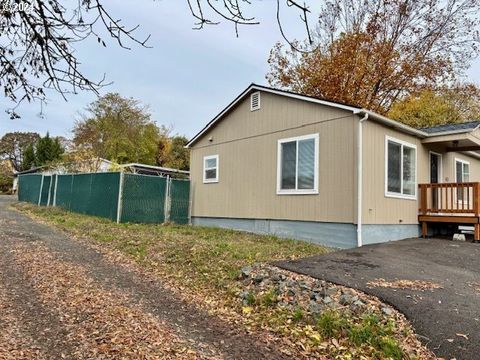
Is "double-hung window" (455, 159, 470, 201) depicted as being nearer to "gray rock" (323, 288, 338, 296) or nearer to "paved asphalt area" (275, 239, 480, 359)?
"paved asphalt area" (275, 239, 480, 359)

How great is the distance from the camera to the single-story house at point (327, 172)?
9031mm

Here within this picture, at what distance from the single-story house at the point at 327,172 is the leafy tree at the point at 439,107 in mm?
7857

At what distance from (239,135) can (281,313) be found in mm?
8196

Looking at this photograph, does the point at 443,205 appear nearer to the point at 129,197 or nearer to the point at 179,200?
the point at 179,200

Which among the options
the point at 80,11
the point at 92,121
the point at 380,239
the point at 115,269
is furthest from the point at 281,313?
the point at 92,121

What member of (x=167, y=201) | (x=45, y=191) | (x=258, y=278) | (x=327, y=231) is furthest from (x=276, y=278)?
(x=45, y=191)

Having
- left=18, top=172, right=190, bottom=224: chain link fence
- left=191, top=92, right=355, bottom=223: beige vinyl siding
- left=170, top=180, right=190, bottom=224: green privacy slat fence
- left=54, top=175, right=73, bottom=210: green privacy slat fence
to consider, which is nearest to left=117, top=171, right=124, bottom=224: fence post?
left=18, top=172, right=190, bottom=224: chain link fence

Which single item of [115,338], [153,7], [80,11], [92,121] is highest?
[92,121]

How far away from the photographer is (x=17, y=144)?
46.7 metres

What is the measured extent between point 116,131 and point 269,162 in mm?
23401

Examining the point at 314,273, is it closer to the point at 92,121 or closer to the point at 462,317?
the point at 462,317

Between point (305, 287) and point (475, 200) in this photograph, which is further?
point (475, 200)

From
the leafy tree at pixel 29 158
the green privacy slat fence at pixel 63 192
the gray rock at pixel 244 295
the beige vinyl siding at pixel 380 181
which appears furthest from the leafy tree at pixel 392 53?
the leafy tree at pixel 29 158

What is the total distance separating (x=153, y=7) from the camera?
3334 mm
